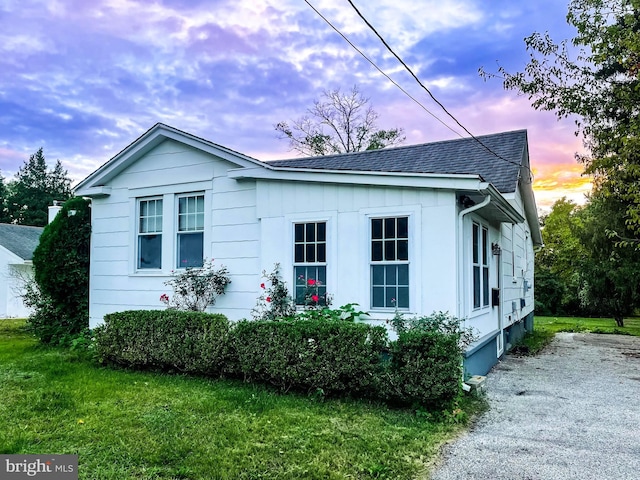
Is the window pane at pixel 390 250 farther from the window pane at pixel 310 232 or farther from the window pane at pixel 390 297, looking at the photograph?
the window pane at pixel 310 232

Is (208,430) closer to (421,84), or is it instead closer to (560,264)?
(421,84)

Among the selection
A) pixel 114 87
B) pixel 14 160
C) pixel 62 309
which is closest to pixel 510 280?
pixel 62 309

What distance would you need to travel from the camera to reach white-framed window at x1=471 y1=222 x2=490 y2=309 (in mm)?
7131

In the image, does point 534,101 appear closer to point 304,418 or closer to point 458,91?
point 458,91

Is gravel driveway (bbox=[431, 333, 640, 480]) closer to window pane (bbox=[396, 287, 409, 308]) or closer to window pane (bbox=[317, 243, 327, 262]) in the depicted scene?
window pane (bbox=[396, 287, 409, 308])

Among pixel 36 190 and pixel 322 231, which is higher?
pixel 36 190

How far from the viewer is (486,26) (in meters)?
7.84

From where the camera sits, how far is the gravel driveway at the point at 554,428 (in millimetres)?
3748

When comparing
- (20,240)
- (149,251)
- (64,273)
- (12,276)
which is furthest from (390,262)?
(20,240)

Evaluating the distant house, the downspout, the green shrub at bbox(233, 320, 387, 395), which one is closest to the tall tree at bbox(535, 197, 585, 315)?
the downspout

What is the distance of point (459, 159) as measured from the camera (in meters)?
8.69

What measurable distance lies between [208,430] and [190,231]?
441 cm

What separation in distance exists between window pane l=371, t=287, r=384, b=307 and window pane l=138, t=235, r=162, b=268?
4.12 meters

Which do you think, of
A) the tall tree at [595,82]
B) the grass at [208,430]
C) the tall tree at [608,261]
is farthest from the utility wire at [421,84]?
the tall tree at [608,261]
